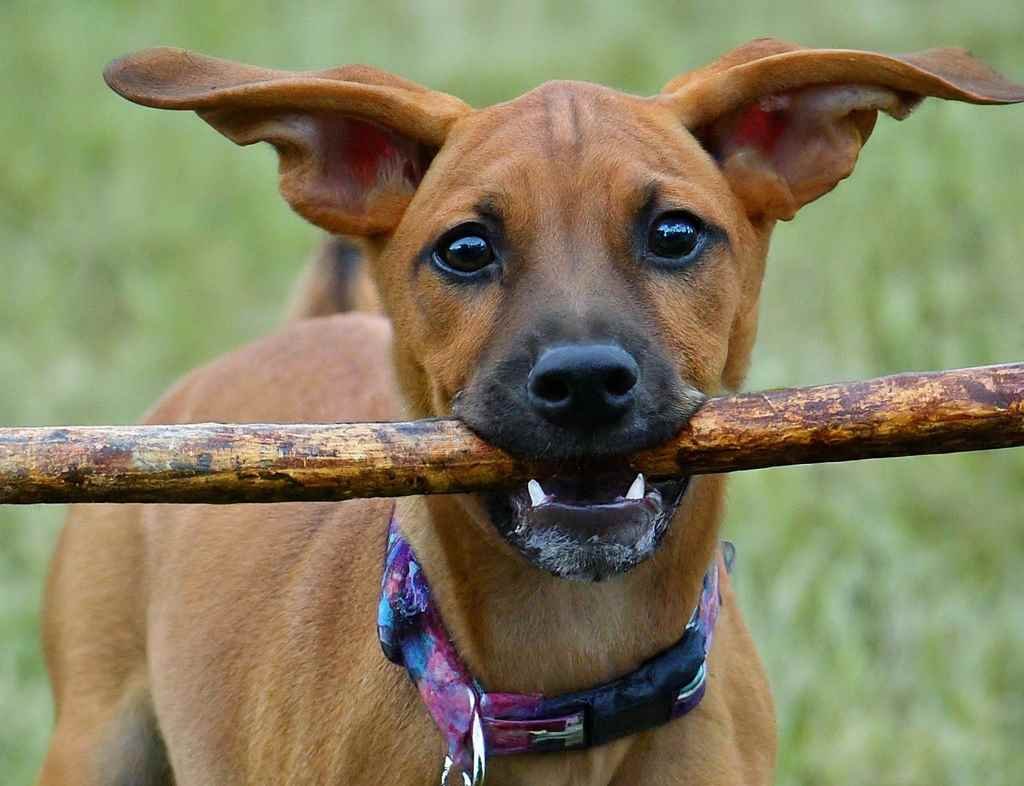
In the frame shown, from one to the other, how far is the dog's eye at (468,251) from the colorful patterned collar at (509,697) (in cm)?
69

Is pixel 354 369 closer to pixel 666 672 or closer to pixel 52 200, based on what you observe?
pixel 666 672

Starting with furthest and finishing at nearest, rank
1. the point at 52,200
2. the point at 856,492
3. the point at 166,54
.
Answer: the point at 52,200 → the point at 856,492 → the point at 166,54

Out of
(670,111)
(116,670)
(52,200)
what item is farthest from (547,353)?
(52,200)

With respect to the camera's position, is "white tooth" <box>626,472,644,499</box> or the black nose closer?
the black nose

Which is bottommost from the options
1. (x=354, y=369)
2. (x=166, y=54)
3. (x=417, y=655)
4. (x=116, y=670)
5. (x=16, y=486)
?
(x=116, y=670)

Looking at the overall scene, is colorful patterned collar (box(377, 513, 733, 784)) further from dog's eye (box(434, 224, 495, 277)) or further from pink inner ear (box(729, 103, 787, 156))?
pink inner ear (box(729, 103, 787, 156))

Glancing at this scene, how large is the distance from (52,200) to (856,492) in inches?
220

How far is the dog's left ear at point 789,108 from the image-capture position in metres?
4.17

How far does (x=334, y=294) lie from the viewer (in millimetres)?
6703

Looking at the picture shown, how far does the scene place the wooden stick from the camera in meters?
3.41

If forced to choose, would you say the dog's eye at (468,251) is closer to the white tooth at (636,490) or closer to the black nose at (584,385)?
the black nose at (584,385)

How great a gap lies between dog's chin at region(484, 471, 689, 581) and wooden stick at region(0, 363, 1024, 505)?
0.73 feet

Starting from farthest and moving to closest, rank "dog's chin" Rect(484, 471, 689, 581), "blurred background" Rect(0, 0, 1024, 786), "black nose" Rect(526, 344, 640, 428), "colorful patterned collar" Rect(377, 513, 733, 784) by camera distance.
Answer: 1. "blurred background" Rect(0, 0, 1024, 786)
2. "colorful patterned collar" Rect(377, 513, 733, 784)
3. "dog's chin" Rect(484, 471, 689, 581)
4. "black nose" Rect(526, 344, 640, 428)

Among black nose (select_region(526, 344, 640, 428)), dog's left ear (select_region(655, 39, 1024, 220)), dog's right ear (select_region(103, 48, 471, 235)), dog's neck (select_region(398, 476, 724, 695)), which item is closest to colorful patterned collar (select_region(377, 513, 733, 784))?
dog's neck (select_region(398, 476, 724, 695))
